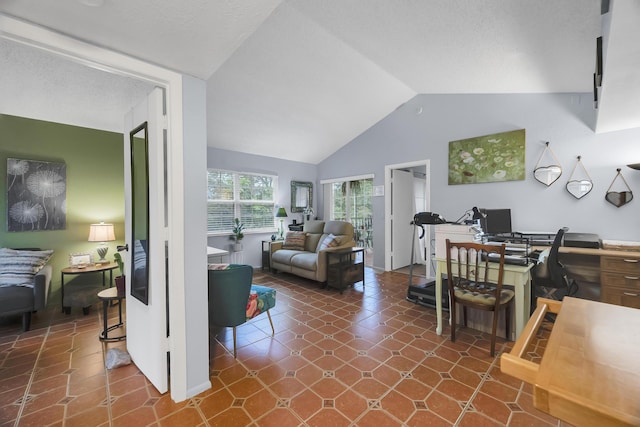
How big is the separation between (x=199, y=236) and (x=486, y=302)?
7.79 feet

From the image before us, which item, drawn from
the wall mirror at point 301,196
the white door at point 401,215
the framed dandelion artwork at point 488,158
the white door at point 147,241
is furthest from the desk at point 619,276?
the wall mirror at point 301,196

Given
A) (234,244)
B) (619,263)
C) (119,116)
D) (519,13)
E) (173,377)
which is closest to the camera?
(173,377)

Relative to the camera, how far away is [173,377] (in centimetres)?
174

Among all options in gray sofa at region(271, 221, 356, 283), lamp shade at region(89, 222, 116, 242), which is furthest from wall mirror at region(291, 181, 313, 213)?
lamp shade at region(89, 222, 116, 242)

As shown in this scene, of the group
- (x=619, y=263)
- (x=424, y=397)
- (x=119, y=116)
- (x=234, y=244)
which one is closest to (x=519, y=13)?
(x=619, y=263)

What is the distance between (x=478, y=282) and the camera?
7.85ft

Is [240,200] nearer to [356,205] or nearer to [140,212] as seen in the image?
[356,205]

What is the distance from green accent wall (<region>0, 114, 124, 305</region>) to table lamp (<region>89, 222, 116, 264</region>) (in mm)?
279

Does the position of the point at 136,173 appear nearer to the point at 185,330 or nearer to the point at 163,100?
the point at 163,100

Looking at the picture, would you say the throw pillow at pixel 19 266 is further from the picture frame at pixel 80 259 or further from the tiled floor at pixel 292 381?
the tiled floor at pixel 292 381

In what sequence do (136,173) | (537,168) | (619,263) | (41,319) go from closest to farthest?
1. (136,173)
2. (619,263)
3. (41,319)
4. (537,168)

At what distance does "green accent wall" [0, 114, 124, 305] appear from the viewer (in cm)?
305

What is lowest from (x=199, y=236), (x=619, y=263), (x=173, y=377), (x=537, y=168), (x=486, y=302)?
(x=173, y=377)

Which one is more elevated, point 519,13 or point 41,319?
point 519,13
